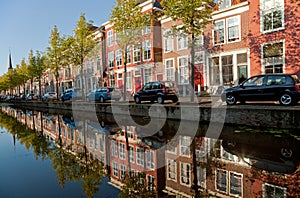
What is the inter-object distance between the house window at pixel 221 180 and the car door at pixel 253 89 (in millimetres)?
7390

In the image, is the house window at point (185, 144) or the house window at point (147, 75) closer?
the house window at point (185, 144)

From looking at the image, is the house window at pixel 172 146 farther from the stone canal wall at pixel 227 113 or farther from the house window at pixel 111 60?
the house window at pixel 111 60

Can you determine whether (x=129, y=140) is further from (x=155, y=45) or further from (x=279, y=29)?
(x=155, y=45)

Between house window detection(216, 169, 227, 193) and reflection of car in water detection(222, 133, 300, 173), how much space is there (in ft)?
2.82

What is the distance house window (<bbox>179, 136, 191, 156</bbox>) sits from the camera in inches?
276

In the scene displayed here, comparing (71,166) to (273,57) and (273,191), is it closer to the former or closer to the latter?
(273,191)

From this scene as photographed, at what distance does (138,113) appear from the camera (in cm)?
1511

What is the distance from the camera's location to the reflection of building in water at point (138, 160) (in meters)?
5.20

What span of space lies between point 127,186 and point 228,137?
497 cm

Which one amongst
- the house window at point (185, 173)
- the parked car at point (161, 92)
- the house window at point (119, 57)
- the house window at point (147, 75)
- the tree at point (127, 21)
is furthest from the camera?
the house window at point (119, 57)

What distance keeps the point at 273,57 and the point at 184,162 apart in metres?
15.7

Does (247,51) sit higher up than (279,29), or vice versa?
(279,29)

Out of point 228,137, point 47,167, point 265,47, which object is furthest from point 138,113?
point 265,47

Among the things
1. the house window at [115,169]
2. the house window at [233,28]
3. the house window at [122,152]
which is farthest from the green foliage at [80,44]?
the house window at [115,169]
